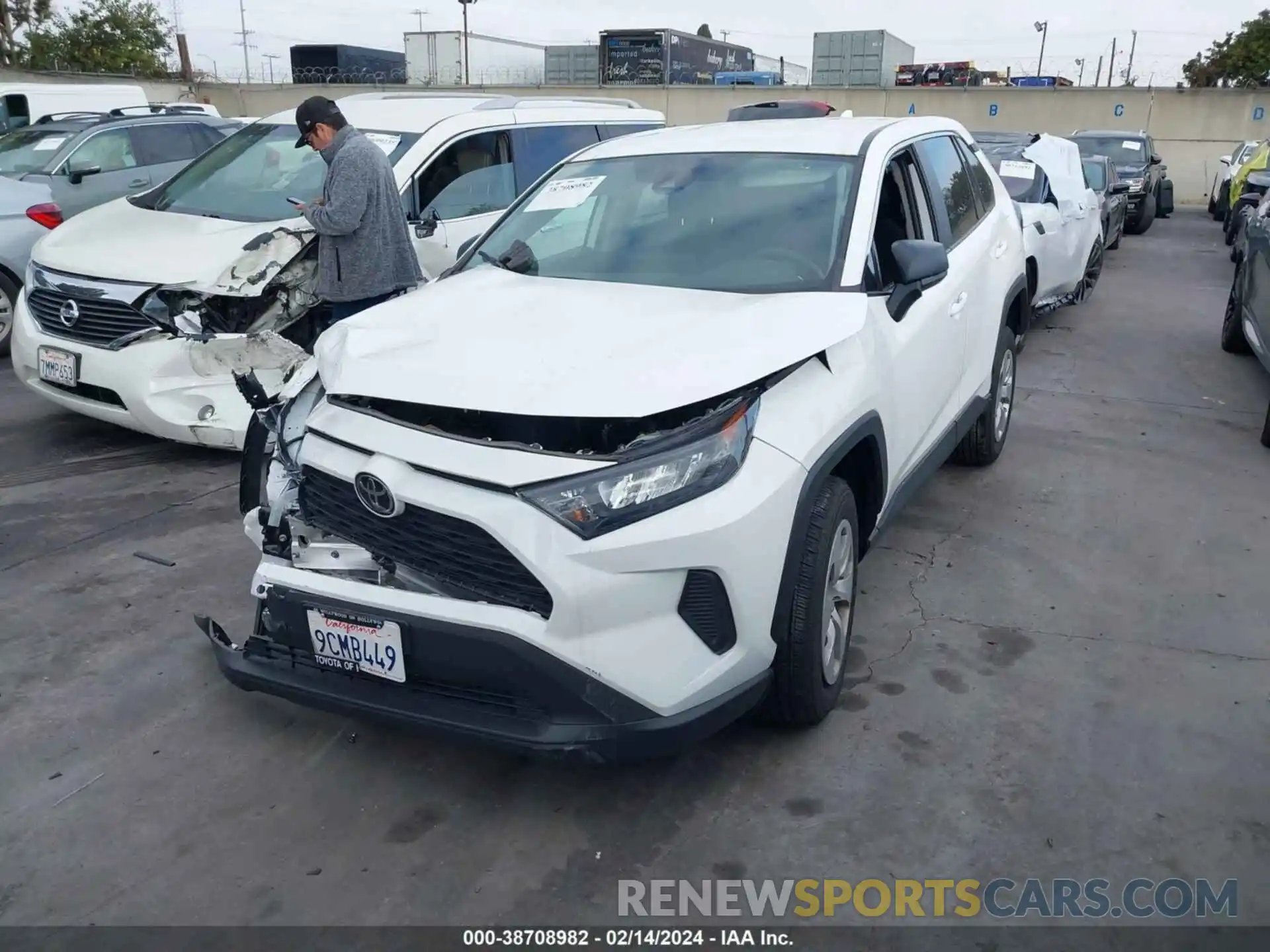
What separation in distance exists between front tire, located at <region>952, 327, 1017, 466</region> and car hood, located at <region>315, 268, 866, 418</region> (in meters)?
2.41

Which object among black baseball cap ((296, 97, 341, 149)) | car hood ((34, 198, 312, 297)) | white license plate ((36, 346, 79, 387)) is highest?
black baseball cap ((296, 97, 341, 149))

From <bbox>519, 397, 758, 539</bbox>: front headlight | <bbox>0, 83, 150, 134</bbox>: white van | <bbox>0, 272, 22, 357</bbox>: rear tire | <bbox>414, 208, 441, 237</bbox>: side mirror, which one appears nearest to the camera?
<bbox>519, 397, 758, 539</bbox>: front headlight

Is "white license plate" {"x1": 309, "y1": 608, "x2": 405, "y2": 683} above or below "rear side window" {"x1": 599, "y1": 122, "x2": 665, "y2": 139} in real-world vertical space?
below

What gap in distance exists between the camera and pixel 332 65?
38.3 metres

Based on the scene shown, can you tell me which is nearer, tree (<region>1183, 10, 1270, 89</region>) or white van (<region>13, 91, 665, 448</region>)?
white van (<region>13, 91, 665, 448</region>)

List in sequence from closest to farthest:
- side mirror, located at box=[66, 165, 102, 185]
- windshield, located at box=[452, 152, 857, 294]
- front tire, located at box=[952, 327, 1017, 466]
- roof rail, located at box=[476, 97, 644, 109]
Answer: windshield, located at box=[452, 152, 857, 294]
front tire, located at box=[952, 327, 1017, 466]
roof rail, located at box=[476, 97, 644, 109]
side mirror, located at box=[66, 165, 102, 185]

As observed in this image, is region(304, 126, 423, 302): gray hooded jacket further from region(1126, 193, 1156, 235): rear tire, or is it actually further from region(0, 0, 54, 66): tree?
region(0, 0, 54, 66): tree

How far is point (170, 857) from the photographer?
286cm

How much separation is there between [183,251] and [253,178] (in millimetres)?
1161

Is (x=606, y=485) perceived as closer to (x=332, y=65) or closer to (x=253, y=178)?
(x=253, y=178)


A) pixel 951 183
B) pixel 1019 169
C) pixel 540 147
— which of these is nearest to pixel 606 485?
pixel 951 183

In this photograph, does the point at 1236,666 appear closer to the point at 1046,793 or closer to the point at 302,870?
the point at 1046,793

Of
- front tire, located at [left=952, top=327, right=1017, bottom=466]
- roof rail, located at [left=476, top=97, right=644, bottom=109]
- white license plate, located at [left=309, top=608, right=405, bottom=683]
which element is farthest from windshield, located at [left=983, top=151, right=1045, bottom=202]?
white license plate, located at [left=309, top=608, right=405, bottom=683]

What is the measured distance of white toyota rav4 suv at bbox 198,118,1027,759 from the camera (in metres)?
2.69
